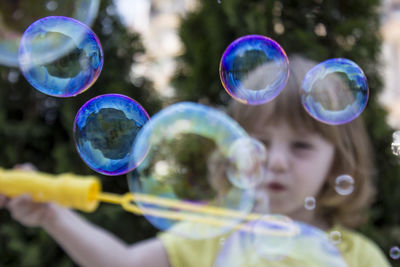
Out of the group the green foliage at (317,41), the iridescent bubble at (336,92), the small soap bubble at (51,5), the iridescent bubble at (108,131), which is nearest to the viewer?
the iridescent bubble at (108,131)

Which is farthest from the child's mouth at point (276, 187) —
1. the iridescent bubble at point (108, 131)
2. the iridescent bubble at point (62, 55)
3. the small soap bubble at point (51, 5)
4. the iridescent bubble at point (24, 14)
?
the small soap bubble at point (51, 5)

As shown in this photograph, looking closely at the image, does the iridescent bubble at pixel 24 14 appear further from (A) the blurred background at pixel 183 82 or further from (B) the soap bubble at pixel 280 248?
(B) the soap bubble at pixel 280 248

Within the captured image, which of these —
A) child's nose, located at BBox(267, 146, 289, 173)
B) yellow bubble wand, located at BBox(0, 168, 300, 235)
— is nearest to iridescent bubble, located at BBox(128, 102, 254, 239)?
yellow bubble wand, located at BBox(0, 168, 300, 235)

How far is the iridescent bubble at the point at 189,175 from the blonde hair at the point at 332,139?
0.39 feet

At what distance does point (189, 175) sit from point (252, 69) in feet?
1.10

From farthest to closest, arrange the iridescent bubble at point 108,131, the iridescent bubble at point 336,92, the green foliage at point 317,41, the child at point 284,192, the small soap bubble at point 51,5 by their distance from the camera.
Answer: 1. the green foliage at point 317,41
2. the small soap bubble at point 51,5
3. the child at point 284,192
4. the iridescent bubble at point 336,92
5. the iridescent bubble at point 108,131

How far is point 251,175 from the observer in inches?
47.7

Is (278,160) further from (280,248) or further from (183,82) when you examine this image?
(183,82)

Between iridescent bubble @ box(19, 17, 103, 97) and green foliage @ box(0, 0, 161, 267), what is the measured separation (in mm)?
679

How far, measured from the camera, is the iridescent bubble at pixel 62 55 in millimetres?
1015

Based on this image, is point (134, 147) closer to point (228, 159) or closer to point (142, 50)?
point (228, 159)

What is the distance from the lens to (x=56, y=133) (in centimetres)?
192

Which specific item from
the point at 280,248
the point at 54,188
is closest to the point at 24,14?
the point at 54,188

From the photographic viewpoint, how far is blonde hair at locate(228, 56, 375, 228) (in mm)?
1280
